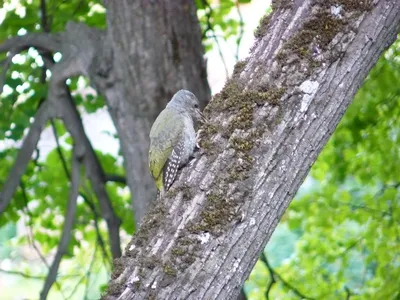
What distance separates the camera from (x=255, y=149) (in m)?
2.80

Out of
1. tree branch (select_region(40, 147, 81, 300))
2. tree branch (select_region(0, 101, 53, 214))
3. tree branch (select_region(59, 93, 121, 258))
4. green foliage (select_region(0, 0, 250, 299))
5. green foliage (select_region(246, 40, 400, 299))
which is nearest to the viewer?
tree branch (select_region(40, 147, 81, 300))

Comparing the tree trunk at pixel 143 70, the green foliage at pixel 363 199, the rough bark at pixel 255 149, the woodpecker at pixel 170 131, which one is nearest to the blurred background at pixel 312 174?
the green foliage at pixel 363 199

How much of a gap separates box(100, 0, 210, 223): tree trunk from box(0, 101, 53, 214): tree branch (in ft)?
2.17

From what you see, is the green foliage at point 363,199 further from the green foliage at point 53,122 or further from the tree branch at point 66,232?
the tree branch at point 66,232

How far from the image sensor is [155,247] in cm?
269

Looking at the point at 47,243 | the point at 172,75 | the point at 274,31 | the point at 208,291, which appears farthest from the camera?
the point at 47,243

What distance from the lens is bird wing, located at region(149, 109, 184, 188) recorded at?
397cm

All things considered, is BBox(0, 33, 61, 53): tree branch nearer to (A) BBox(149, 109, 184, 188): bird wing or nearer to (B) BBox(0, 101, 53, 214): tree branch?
(B) BBox(0, 101, 53, 214): tree branch

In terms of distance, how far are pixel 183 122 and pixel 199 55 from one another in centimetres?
146

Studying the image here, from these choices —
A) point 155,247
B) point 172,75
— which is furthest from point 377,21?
point 172,75

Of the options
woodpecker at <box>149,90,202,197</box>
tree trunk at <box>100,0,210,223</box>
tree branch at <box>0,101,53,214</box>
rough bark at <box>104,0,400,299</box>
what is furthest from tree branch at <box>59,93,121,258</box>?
rough bark at <box>104,0,400,299</box>

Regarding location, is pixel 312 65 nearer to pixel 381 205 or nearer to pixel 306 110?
pixel 306 110

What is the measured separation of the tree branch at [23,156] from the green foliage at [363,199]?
101 inches

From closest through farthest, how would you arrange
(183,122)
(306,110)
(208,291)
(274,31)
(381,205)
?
1. (208,291)
2. (306,110)
3. (274,31)
4. (183,122)
5. (381,205)
